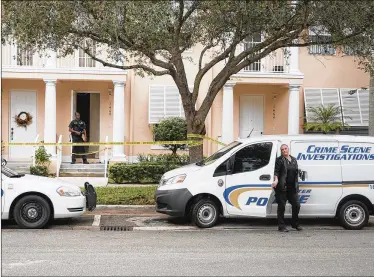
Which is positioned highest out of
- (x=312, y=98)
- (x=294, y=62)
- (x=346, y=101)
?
(x=294, y=62)

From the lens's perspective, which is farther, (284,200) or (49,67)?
(49,67)

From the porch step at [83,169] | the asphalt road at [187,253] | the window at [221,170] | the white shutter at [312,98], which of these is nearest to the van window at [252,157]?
the window at [221,170]

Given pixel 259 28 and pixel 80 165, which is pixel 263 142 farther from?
pixel 80 165

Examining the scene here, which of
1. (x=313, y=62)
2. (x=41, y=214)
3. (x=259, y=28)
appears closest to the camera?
(x=41, y=214)

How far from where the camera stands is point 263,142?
34.5 ft

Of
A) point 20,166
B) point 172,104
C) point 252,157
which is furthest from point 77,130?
point 252,157

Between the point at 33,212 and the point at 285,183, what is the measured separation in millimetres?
4567

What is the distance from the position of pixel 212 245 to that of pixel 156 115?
38.2 ft

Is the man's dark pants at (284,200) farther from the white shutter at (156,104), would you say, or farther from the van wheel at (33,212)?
the white shutter at (156,104)

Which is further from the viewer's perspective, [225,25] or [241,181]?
[225,25]

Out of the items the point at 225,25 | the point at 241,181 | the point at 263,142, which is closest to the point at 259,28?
the point at 225,25

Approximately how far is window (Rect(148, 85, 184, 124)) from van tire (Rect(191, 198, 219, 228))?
31.8 ft

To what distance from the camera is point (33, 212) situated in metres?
9.98

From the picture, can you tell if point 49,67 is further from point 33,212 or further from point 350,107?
point 350,107
